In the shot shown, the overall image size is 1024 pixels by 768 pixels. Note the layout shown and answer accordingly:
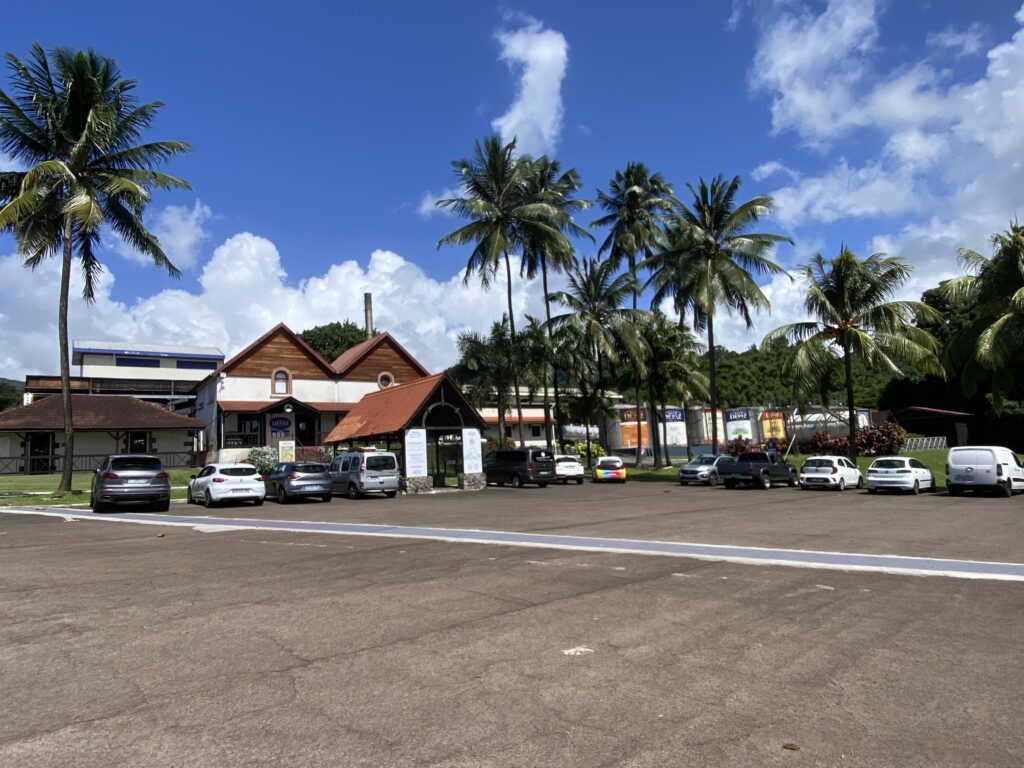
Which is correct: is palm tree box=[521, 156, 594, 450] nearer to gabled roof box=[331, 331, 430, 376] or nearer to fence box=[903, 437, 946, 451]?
gabled roof box=[331, 331, 430, 376]

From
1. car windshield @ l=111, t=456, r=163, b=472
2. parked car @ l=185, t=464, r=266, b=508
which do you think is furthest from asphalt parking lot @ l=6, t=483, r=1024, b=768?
parked car @ l=185, t=464, r=266, b=508

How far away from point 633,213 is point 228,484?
103 ft

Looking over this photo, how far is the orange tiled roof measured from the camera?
2856 centimetres

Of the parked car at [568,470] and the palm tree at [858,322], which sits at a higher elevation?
the palm tree at [858,322]

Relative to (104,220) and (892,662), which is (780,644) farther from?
(104,220)

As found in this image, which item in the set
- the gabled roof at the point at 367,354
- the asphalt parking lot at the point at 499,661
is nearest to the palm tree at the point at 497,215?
the gabled roof at the point at 367,354

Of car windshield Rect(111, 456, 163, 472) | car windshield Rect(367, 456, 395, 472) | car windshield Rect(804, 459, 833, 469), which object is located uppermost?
car windshield Rect(111, 456, 163, 472)

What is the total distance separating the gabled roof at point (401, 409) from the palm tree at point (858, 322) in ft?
48.2

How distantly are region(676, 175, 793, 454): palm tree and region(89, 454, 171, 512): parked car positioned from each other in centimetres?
Answer: 2432

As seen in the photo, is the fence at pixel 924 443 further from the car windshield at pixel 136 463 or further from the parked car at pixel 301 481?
the car windshield at pixel 136 463

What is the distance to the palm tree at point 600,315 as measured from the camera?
3909 centimetres

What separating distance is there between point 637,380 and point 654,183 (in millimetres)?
13522

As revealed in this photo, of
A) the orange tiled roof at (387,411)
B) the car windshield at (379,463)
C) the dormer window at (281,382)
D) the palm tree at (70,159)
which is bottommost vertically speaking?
the car windshield at (379,463)

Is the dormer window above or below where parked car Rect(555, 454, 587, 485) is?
above
